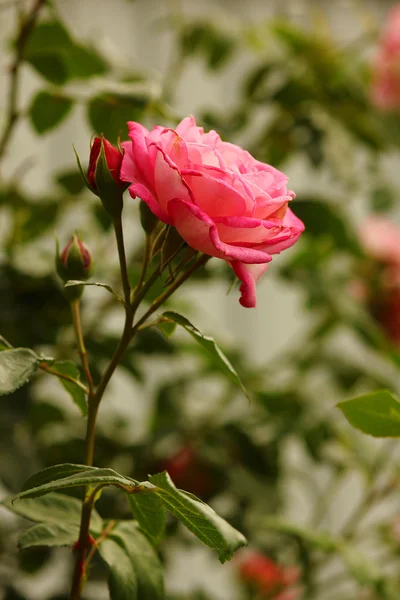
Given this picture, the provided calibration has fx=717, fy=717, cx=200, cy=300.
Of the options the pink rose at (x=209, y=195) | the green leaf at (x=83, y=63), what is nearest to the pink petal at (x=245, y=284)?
the pink rose at (x=209, y=195)

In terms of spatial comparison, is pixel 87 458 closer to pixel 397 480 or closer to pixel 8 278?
pixel 8 278

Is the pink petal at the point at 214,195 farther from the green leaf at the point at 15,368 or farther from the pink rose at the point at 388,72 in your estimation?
the pink rose at the point at 388,72

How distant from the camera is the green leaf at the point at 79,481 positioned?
10.8 inches

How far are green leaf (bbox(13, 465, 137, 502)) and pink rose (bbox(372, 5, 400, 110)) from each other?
71 cm

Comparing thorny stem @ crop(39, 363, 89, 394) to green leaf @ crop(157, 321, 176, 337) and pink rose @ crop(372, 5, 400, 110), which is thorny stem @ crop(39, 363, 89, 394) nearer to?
green leaf @ crop(157, 321, 176, 337)

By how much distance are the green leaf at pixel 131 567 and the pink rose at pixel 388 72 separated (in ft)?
2.21

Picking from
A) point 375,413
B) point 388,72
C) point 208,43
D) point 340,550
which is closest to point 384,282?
point 388,72

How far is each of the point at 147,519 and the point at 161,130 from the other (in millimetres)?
179

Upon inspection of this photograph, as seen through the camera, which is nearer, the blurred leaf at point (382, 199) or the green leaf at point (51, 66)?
the green leaf at point (51, 66)

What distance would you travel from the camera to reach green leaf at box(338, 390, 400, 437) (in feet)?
1.13

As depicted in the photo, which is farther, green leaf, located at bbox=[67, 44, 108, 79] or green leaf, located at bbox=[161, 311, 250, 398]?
green leaf, located at bbox=[67, 44, 108, 79]

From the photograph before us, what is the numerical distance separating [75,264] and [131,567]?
15cm

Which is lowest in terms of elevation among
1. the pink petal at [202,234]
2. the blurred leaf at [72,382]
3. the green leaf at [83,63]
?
the blurred leaf at [72,382]

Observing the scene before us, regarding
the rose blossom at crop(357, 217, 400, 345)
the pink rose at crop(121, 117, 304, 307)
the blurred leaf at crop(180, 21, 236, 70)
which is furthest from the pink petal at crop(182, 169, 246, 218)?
the rose blossom at crop(357, 217, 400, 345)
